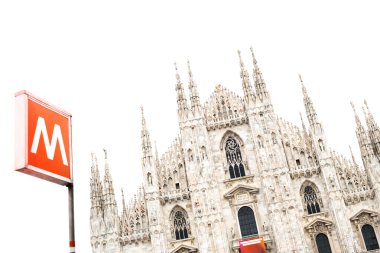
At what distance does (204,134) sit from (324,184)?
928 cm

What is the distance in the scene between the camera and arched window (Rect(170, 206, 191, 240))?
3142 centimetres

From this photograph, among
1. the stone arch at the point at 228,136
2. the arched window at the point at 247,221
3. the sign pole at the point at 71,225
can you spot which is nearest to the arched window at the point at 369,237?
the arched window at the point at 247,221

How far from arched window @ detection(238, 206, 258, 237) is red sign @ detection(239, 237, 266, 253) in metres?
1.00

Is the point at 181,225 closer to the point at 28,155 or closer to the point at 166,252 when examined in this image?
the point at 166,252

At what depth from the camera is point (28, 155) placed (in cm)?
Answer: 543

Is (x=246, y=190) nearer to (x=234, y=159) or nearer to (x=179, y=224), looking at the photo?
(x=234, y=159)

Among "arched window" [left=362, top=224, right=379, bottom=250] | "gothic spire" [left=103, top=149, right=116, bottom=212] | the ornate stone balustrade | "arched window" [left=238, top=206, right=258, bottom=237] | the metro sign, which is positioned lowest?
"arched window" [left=362, top=224, right=379, bottom=250]

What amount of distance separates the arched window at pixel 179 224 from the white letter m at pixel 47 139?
86.5 ft

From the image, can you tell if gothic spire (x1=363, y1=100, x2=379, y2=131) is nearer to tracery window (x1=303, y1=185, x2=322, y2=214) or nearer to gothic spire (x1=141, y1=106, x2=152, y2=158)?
tracery window (x1=303, y1=185, x2=322, y2=214)

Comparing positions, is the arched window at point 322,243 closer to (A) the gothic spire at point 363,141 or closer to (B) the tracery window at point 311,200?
(B) the tracery window at point 311,200

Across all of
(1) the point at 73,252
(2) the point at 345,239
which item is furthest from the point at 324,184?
(1) the point at 73,252

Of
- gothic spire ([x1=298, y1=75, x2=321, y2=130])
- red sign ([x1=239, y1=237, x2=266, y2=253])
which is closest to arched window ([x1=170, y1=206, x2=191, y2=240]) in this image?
red sign ([x1=239, y1=237, x2=266, y2=253])

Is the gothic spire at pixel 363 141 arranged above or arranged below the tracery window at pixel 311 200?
above

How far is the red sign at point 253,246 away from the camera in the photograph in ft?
97.0
